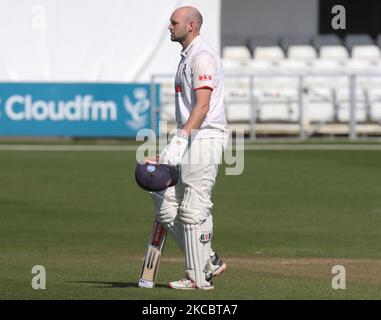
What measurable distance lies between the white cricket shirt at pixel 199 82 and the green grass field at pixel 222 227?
1.35 meters

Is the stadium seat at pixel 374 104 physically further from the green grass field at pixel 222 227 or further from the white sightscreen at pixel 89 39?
the green grass field at pixel 222 227

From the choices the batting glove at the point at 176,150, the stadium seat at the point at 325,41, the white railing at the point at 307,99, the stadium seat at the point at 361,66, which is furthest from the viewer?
the stadium seat at the point at 325,41

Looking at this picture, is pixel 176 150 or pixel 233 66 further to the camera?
Result: pixel 233 66

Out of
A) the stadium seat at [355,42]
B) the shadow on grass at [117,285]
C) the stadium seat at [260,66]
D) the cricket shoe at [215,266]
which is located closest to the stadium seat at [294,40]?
the stadium seat at [355,42]

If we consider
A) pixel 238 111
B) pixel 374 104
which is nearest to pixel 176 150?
pixel 238 111

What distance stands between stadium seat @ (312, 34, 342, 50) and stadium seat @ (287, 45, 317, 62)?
2.34 meters

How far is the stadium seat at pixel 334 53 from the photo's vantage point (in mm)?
34906

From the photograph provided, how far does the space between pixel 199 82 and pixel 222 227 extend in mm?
6494

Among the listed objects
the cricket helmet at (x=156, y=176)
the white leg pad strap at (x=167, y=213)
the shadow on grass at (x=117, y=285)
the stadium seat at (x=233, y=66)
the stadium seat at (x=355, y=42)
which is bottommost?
the shadow on grass at (x=117, y=285)

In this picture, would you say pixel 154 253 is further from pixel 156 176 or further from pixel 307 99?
pixel 307 99

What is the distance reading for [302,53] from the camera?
34906mm

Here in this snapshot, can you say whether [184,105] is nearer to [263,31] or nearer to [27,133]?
[27,133]

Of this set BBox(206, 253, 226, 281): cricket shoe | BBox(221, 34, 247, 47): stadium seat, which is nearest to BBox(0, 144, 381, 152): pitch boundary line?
BBox(221, 34, 247, 47): stadium seat

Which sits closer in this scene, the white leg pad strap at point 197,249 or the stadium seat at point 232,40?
the white leg pad strap at point 197,249
